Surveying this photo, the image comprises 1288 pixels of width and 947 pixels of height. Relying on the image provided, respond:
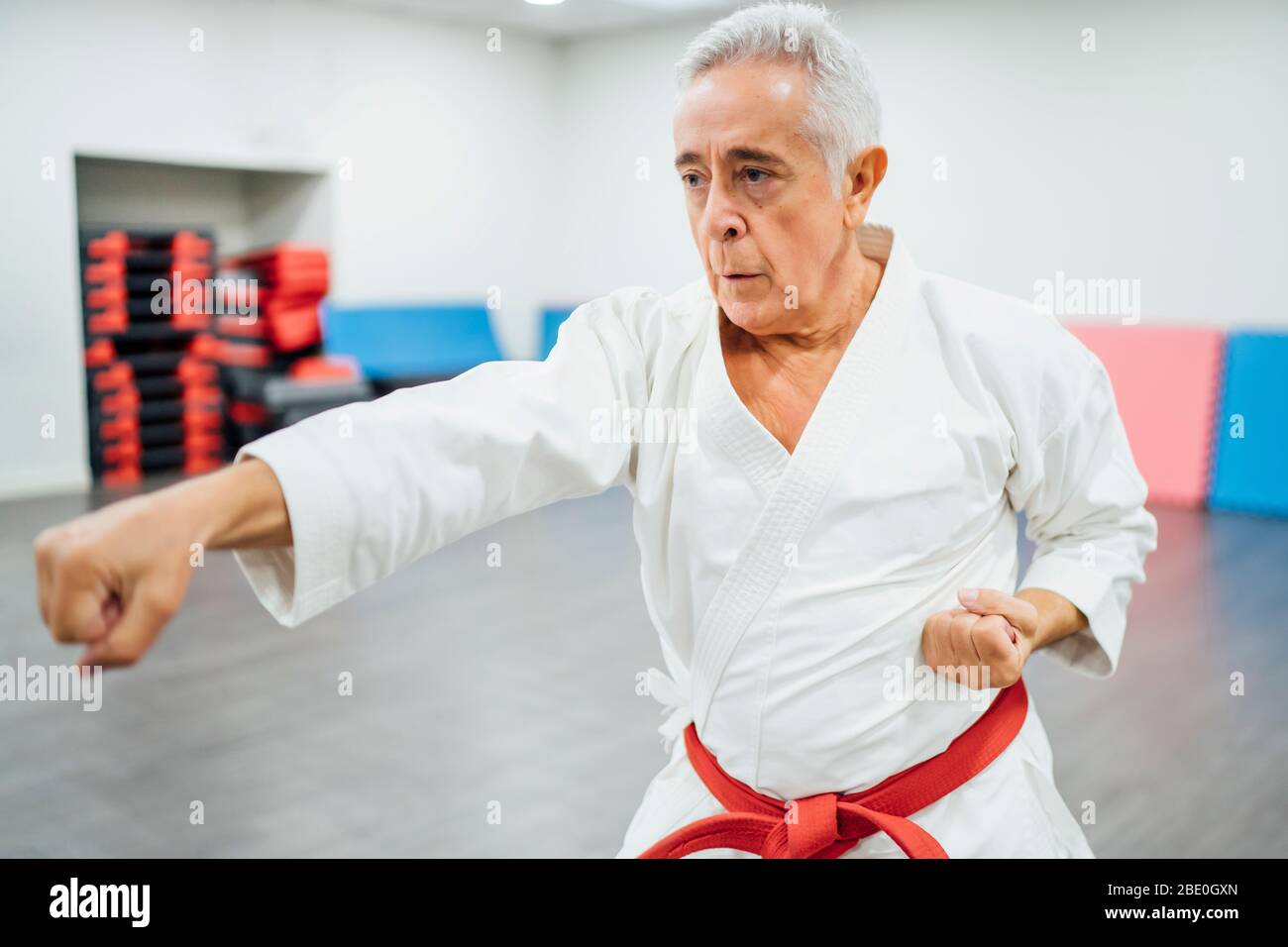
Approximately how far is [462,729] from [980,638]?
235cm

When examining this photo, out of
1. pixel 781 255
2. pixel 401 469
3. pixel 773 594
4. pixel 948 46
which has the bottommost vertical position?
pixel 773 594

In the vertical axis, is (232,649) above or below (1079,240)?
below

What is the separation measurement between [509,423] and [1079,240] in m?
6.36

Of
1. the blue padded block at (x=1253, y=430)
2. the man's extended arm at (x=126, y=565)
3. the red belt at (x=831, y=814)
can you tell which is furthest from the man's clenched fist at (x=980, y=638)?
the blue padded block at (x=1253, y=430)

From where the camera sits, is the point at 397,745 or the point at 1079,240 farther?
the point at 1079,240

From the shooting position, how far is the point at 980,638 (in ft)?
3.65

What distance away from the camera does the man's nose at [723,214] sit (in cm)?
112

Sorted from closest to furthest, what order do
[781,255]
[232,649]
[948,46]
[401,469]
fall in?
[401,469]
[781,255]
[232,649]
[948,46]

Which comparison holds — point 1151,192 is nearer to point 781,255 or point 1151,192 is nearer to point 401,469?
point 781,255

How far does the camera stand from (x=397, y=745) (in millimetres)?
3113

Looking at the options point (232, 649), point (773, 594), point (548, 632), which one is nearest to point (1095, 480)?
point (773, 594)

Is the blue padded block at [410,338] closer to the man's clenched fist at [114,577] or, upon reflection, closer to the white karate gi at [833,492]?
the white karate gi at [833,492]

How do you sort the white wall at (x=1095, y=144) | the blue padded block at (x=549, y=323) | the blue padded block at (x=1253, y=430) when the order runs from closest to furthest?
1. the blue padded block at (x=1253, y=430)
2. the white wall at (x=1095, y=144)
3. the blue padded block at (x=549, y=323)

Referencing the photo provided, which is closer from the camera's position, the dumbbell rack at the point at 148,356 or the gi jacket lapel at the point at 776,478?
the gi jacket lapel at the point at 776,478
